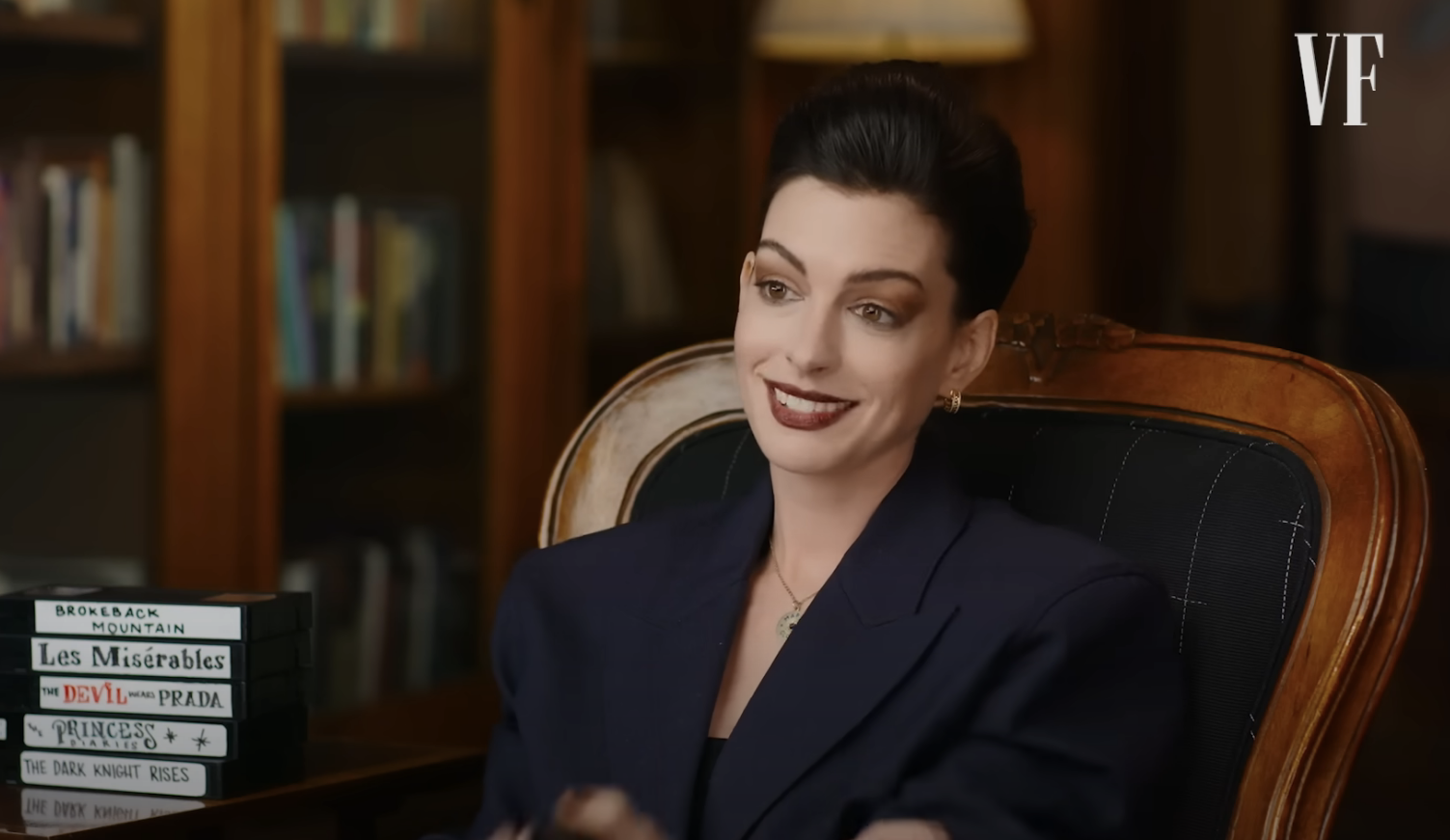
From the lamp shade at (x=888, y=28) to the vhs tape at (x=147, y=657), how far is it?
1.89 meters

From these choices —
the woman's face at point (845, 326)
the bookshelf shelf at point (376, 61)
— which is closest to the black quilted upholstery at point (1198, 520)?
the woman's face at point (845, 326)

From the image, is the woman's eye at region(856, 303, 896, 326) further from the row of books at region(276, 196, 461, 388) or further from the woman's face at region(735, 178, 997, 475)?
the row of books at region(276, 196, 461, 388)

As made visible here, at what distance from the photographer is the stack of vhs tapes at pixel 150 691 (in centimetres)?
144

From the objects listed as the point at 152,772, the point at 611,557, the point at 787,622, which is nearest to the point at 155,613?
the point at 152,772

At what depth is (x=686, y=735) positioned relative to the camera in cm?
134

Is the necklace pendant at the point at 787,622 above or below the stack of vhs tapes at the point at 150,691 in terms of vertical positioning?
above

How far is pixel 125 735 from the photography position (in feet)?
4.79

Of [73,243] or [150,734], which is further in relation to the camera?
[73,243]

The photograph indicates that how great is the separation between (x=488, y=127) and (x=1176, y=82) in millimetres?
1827

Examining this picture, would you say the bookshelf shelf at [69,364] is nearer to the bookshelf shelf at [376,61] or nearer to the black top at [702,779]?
the bookshelf shelf at [376,61]

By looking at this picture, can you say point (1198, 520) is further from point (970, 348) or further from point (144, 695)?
point (144, 695)

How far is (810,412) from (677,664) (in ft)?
0.72

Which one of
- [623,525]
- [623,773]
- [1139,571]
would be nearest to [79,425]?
[623,525]

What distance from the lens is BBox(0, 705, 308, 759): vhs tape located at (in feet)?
4.73
